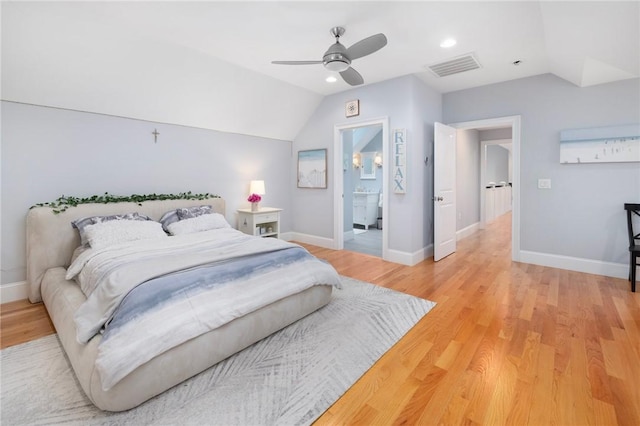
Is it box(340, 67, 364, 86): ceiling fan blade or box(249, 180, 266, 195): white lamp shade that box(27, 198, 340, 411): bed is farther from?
box(340, 67, 364, 86): ceiling fan blade

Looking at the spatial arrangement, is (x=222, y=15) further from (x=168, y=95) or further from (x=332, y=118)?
(x=332, y=118)

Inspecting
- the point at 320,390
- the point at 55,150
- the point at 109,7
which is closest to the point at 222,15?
the point at 109,7

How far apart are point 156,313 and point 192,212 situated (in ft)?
7.76

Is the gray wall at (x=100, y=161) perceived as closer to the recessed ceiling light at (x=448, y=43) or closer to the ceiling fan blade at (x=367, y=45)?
the ceiling fan blade at (x=367, y=45)

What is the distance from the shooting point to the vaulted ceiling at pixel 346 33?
2.43 metres

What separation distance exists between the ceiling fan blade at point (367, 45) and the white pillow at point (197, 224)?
2.50m

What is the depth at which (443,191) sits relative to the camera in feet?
14.8

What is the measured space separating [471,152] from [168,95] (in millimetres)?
5862

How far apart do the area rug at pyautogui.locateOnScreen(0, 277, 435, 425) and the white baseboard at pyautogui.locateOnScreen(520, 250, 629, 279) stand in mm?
2764

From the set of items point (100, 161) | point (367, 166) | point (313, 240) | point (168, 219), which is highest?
point (367, 166)

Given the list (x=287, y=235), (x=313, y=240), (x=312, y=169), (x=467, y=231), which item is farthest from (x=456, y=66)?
(x=287, y=235)

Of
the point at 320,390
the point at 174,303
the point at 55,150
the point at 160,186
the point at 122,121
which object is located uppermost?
the point at 122,121

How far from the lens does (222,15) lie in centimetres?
260

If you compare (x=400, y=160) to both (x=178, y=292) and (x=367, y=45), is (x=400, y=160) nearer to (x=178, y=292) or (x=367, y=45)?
(x=367, y=45)
